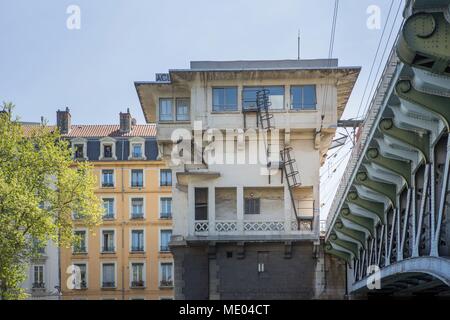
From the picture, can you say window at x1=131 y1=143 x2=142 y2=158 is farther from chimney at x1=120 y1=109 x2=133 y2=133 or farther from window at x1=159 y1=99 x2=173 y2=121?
window at x1=159 y1=99 x2=173 y2=121

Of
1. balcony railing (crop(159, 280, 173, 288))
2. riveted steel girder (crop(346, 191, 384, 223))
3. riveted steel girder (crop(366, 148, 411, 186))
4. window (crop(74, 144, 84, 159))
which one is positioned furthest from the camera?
window (crop(74, 144, 84, 159))

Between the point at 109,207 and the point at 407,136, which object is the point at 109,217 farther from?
the point at 407,136

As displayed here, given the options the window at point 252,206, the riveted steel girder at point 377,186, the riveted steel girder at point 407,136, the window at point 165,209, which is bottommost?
the window at point 165,209

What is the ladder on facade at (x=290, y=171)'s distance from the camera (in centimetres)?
3981

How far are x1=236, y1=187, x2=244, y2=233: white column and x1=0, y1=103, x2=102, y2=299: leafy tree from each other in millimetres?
10280

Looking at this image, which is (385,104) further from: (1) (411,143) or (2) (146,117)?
(2) (146,117)

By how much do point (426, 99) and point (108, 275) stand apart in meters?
61.8

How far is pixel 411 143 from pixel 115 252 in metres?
58.9

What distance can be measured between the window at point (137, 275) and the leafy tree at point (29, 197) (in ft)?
85.8

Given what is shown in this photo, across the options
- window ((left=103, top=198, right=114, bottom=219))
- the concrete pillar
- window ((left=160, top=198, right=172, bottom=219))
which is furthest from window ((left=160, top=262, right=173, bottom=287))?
the concrete pillar

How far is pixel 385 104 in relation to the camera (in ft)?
53.5

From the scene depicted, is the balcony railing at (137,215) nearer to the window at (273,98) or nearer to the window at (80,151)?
the window at (80,151)

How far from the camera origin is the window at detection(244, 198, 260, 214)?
133 feet

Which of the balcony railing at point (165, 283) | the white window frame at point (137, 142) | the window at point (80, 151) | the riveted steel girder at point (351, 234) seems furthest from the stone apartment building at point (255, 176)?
the window at point (80, 151)
